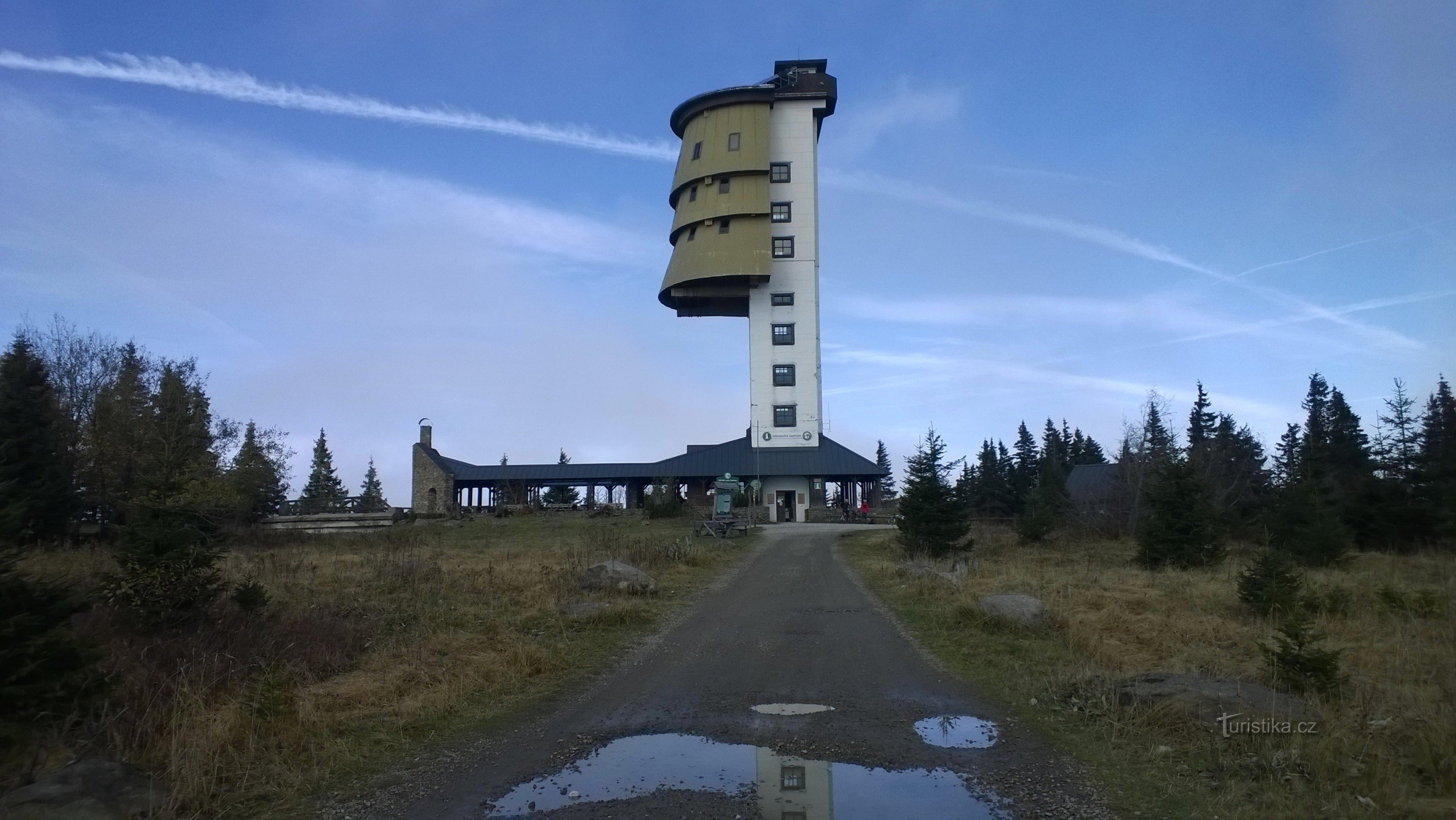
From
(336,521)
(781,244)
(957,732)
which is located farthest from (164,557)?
(781,244)

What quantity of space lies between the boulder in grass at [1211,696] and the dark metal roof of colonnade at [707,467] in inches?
1928

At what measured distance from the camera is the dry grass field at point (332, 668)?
271 inches

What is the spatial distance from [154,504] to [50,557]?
1254 centimetres

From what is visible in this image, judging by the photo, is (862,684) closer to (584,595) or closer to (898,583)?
(584,595)

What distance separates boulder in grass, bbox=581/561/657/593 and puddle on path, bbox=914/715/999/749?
31.6ft

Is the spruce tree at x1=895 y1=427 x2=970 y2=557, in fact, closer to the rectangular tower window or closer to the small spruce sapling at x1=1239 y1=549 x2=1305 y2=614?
the small spruce sapling at x1=1239 y1=549 x2=1305 y2=614

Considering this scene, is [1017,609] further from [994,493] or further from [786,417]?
[994,493]

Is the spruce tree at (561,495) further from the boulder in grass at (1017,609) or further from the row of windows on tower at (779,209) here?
the boulder in grass at (1017,609)

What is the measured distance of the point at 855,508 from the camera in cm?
5988

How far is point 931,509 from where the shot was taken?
28047 mm

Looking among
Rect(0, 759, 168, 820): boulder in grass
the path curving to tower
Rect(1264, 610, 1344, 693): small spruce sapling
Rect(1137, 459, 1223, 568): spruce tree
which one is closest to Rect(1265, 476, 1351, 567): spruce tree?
Rect(1137, 459, 1223, 568): spruce tree

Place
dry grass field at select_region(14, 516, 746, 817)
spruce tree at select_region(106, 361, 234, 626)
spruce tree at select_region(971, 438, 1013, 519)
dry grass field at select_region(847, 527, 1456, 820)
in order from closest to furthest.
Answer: dry grass field at select_region(847, 527, 1456, 820)
dry grass field at select_region(14, 516, 746, 817)
spruce tree at select_region(106, 361, 234, 626)
spruce tree at select_region(971, 438, 1013, 519)

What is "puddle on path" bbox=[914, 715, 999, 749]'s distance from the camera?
7805 mm

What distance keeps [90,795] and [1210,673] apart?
10.4 m
